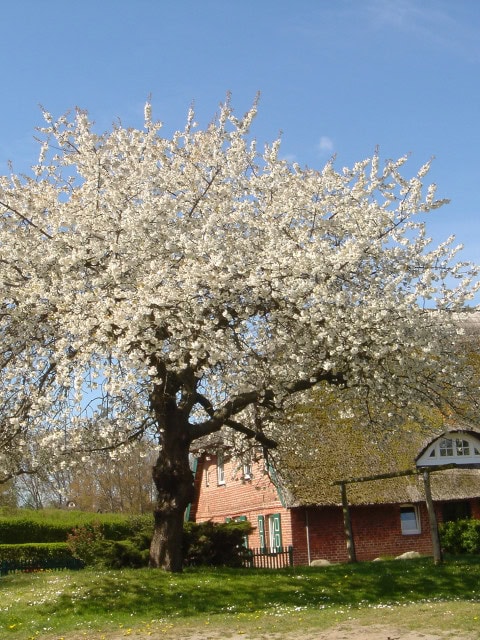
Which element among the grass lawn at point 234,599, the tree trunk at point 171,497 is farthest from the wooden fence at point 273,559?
the tree trunk at point 171,497

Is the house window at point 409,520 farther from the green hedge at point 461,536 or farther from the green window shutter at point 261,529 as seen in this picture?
the green window shutter at point 261,529

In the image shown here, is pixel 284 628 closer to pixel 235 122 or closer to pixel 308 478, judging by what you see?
pixel 235 122

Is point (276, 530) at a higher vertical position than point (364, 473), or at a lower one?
lower

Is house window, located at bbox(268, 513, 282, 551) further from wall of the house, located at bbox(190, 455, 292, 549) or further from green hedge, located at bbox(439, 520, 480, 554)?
green hedge, located at bbox(439, 520, 480, 554)

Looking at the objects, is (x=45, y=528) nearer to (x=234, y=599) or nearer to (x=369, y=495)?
(x=369, y=495)

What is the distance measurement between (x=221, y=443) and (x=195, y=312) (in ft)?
35.6

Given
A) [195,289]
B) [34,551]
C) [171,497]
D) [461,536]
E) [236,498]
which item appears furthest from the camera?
[34,551]

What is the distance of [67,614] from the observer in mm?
14359

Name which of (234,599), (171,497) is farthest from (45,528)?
(234,599)

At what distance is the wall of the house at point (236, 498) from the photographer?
28.1 m

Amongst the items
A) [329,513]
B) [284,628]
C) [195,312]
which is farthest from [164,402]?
Answer: [329,513]

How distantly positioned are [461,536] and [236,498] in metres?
10.00

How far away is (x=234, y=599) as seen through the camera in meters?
15.5

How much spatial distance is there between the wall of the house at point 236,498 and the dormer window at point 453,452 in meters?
5.60
